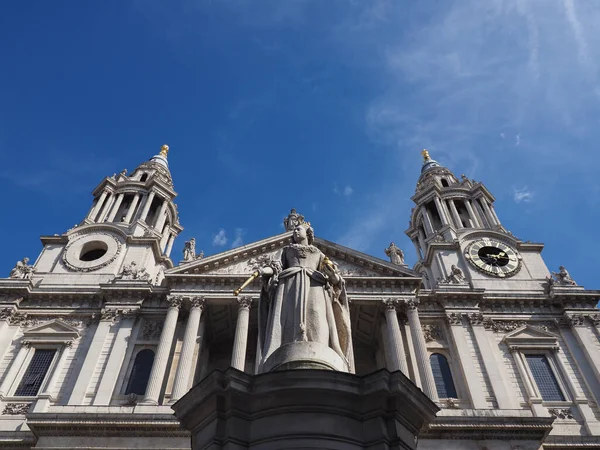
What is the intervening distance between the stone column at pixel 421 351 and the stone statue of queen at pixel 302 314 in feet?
50.7

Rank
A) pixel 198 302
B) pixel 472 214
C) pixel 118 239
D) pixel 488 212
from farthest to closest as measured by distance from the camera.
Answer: pixel 488 212 < pixel 472 214 < pixel 118 239 < pixel 198 302

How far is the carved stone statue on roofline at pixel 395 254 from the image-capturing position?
33.8 metres

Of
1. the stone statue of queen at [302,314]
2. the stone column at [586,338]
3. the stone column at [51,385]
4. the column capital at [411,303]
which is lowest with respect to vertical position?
the stone statue of queen at [302,314]

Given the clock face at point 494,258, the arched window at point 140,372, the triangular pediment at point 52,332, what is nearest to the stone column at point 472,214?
the clock face at point 494,258

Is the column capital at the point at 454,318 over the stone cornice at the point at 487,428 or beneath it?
over

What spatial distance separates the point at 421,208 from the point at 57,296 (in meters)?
28.3

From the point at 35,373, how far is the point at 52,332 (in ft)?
7.91

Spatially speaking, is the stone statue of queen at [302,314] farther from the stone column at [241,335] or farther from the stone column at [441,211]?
the stone column at [441,211]

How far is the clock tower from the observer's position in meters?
34.3

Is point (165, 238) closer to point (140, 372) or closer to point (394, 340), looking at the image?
point (140, 372)

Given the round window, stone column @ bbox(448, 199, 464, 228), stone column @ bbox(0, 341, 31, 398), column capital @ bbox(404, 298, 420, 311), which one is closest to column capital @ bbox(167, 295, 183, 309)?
stone column @ bbox(0, 341, 31, 398)

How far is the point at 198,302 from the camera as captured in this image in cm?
2873

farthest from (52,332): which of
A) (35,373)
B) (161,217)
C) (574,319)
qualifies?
(574,319)

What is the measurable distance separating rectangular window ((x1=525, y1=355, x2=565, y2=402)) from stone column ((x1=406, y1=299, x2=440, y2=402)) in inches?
244
